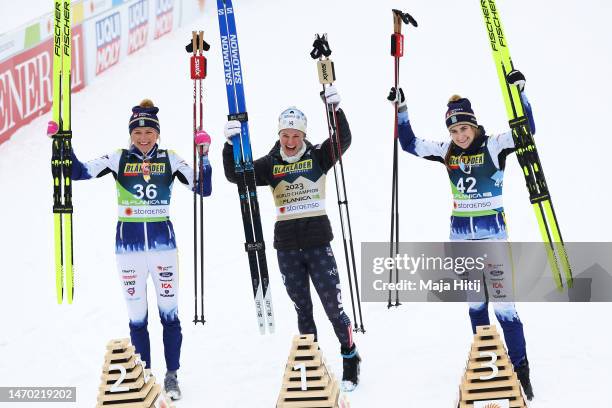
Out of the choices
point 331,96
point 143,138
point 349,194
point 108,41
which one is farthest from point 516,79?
point 108,41

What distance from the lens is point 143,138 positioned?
5.45 metres

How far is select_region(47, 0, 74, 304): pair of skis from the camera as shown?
213 inches

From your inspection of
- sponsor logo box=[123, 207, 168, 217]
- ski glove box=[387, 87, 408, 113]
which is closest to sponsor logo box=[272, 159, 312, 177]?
ski glove box=[387, 87, 408, 113]

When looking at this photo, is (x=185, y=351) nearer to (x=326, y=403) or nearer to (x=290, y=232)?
(x=290, y=232)

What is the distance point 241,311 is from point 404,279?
149cm

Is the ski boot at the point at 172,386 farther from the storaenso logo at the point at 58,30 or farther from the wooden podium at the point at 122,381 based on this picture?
the storaenso logo at the point at 58,30

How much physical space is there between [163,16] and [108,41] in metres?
2.23

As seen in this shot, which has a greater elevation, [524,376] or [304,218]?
[304,218]

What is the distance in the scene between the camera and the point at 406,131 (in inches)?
221

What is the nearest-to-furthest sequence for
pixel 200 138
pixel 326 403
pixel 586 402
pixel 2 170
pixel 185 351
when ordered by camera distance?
pixel 326 403, pixel 586 402, pixel 200 138, pixel 185 351, pixel 2 170

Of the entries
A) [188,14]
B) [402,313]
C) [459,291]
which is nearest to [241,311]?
[402,313]

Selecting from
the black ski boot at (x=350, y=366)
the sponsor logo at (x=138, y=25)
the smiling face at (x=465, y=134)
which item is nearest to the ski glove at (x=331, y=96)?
the smiling face at (x=465, y=134)

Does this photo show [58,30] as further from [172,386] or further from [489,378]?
[489,378]

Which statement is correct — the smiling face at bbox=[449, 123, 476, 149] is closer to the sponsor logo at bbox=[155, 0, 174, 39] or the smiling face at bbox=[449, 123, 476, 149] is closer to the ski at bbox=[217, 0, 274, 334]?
the ski at bbox=[217, 0, 274, 334]
